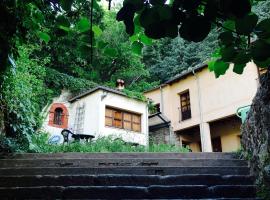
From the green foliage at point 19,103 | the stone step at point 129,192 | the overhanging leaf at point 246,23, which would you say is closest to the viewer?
the overhanging leaf at point 246,23

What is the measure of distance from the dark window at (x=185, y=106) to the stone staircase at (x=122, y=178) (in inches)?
500

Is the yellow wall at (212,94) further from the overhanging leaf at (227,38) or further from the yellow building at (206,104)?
the overhanging leaf at (227,38)

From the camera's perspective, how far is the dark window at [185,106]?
19.2 metres

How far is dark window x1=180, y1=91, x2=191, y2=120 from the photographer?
19.2 m

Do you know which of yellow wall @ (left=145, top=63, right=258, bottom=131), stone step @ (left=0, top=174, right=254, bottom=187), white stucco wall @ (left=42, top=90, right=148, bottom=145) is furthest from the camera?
yellow wall @ (left=145, top=63, right=258, bottom=131)

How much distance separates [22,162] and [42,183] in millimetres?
1326

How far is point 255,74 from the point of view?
16.0m

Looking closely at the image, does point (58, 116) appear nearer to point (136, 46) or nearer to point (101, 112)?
point (101, 112)

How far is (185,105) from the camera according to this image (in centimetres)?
1956

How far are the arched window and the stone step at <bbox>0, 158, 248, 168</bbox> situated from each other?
11315mm

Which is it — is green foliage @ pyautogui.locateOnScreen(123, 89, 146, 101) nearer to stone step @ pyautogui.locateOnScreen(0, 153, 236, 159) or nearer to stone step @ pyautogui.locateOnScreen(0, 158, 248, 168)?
stone step @ pyautogui.locateOnScreen(0, 153, 236, 159)

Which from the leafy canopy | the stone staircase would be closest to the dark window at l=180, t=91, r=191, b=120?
the stone staircase

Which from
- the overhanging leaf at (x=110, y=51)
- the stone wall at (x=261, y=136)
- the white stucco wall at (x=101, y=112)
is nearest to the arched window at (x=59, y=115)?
the white stucco wall at (x=101, y=112)

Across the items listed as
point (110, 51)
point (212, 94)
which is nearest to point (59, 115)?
point (212, 94)
